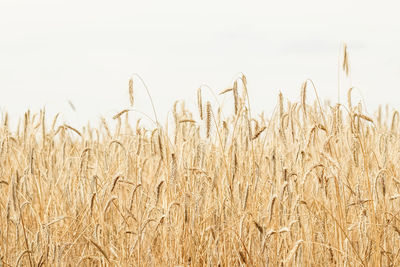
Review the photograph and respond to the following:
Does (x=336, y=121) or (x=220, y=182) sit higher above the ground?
(x=336, y=121)

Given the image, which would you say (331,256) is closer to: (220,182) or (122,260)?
(220,182)

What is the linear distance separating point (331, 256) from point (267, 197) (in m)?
0.41

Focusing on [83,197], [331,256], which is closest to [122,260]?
[83,197]

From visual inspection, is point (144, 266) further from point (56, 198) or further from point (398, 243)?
point (398, 243)

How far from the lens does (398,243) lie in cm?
238

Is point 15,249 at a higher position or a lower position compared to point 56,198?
lower

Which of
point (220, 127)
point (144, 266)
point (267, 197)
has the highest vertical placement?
point (220, 127)

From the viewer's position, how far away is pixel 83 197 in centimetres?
236

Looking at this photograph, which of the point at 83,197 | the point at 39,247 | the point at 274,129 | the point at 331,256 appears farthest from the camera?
the point at 274,129

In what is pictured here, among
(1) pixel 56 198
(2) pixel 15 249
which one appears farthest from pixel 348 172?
(2) pixel 15 249

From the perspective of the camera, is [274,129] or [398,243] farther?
[274,129]

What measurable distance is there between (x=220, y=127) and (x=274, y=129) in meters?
0.55

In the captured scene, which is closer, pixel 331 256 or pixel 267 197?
pixel 331 256

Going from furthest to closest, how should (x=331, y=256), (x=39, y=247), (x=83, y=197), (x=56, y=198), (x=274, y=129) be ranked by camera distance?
(x=274, y=129) < (x=56, y=198) < (x=83, y=197) < (x=331, y=256) < (x=39, y=247)
